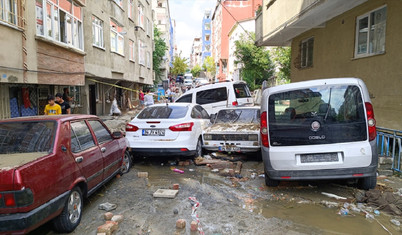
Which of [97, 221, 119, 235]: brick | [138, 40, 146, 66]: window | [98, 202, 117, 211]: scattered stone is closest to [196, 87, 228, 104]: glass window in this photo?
[98, 202, 117, 211]: scattered stone

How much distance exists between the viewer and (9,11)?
24.5 feet

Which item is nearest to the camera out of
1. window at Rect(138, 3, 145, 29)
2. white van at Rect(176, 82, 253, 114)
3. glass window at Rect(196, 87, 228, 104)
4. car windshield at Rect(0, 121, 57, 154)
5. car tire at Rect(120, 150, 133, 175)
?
car windshield at Rect(0, 121, 57, 154)

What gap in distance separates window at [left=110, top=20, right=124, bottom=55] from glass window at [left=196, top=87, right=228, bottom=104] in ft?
22.2

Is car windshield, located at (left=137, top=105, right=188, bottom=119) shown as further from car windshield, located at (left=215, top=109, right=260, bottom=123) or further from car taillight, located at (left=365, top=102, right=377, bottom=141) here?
car taillight, located at (left=365, top=102, right=377, bottom=141)

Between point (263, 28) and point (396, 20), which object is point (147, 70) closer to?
point (263, 28)

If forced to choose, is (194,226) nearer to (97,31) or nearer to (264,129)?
(264,129)

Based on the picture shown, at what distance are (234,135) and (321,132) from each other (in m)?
3.02

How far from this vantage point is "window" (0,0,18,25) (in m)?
7.22

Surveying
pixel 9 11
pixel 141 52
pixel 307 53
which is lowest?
pixel 307 53

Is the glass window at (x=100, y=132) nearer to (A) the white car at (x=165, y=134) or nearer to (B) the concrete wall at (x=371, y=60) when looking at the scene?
(A) the white car at (x=165, y=134)

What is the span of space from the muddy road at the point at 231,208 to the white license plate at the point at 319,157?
0.66m

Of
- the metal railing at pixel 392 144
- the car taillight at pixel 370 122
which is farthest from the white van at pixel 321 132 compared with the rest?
the metal railing at pixel 392 144

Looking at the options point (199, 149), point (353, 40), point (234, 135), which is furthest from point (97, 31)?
point (353, 40)

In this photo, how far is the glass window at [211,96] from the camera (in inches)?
491
